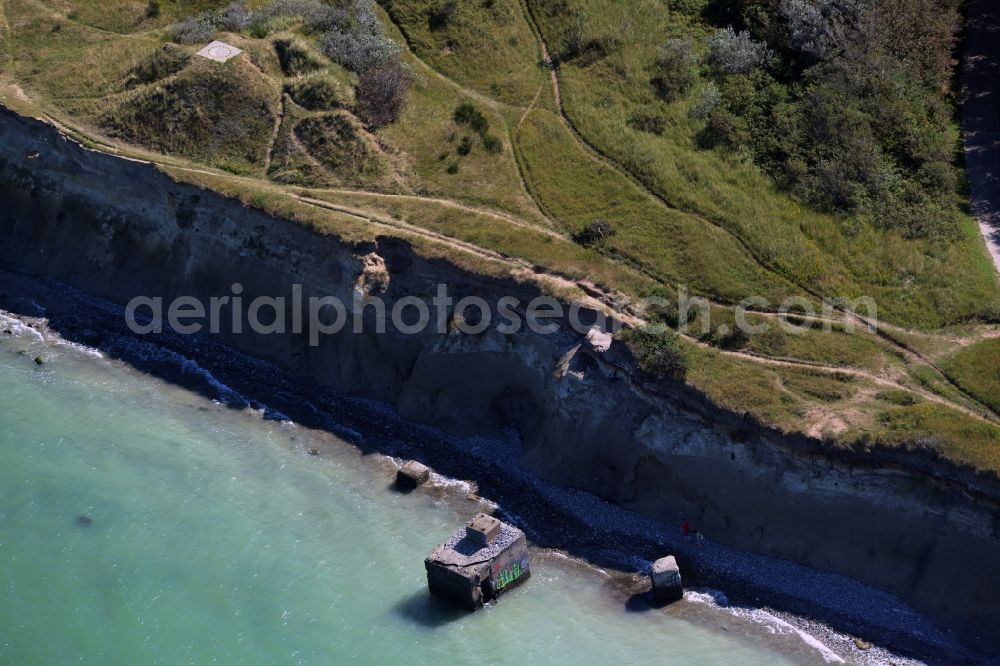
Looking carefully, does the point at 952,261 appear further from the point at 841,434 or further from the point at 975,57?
the point at 975,57

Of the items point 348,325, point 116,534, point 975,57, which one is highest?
point 975,57

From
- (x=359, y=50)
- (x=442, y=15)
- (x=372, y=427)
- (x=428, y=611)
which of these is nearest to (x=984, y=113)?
→ (x=442, y=15)

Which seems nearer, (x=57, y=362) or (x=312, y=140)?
(x=57, y=362)

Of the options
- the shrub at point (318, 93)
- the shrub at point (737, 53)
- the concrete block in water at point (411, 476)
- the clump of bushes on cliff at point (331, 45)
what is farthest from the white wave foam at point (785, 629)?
the shrub at point (318, 93)

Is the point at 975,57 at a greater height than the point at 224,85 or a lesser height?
greater

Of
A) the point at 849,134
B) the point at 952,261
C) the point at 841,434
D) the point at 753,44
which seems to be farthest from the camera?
the point at 753,44

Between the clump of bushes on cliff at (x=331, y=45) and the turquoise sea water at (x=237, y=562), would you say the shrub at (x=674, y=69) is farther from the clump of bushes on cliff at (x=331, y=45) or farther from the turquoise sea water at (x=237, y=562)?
the turquoise sea water at (x=237, y=562)

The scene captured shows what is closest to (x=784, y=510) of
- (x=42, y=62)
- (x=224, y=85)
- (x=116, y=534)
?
(x=116, y=534)
